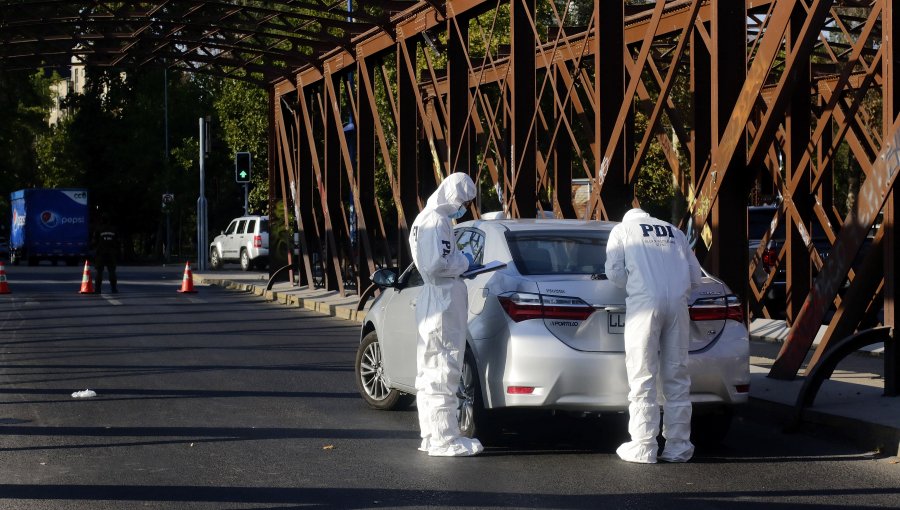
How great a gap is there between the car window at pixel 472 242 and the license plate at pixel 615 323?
108 centimetres

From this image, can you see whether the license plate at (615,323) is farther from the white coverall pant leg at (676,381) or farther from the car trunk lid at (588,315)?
the white coverall pant leg at (676,381)

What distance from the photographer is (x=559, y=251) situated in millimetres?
8758

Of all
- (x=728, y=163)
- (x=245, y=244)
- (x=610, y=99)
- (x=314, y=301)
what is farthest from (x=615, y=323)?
(x=245, y=244)

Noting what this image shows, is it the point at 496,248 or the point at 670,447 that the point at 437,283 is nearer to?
the point at 496,248

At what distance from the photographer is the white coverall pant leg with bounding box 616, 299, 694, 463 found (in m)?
7.80

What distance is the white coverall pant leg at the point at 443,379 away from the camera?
807 centimetres

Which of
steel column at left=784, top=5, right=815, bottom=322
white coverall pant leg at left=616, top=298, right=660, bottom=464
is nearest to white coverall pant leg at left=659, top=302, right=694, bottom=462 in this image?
white coverall pant leg at left=616, top=298, right=660, bottom=464

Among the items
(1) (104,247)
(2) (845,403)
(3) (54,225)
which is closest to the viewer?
(2) (845,403)

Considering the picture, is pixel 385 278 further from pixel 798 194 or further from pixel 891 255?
pixel 798 194

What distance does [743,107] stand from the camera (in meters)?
11.1

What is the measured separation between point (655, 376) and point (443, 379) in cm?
129

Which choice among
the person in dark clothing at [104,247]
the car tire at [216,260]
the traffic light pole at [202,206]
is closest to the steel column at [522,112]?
the person in dark clothing at [104,247]

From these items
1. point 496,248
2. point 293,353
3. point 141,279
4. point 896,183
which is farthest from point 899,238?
point 141,279

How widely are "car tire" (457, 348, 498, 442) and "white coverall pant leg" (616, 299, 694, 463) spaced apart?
89 cm
